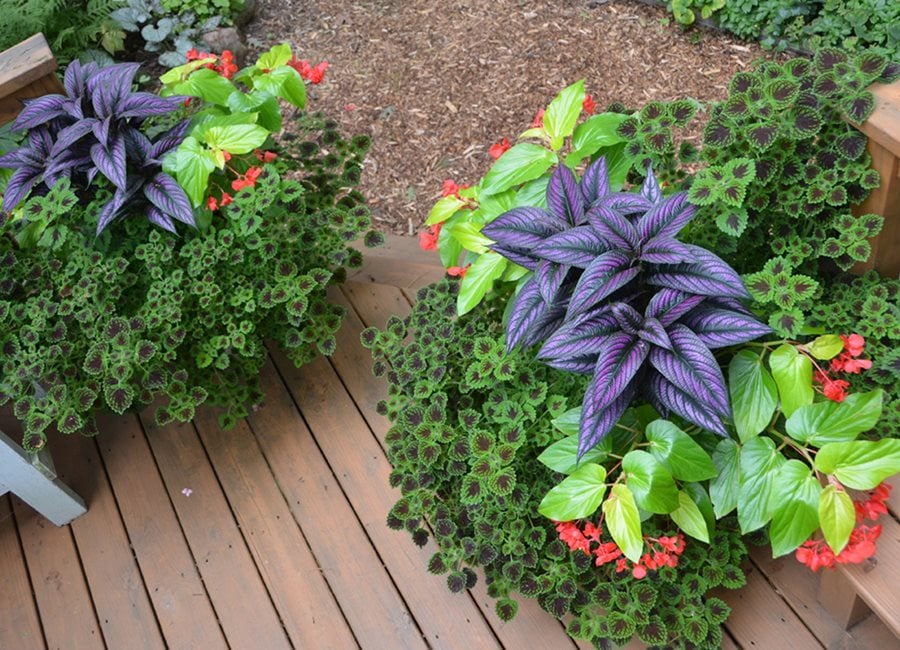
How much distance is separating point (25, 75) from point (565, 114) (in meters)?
1.40

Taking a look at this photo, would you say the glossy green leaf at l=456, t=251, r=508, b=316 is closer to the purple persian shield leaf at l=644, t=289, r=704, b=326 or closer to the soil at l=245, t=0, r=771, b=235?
the purple persian shield leaf at l=644, t=289, r=704, b=326

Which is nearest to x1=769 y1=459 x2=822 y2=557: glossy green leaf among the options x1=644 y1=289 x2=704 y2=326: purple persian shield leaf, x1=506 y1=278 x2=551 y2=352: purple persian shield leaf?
x1=644 y1=289 x2=704 y2=326: purple persian shield leaf

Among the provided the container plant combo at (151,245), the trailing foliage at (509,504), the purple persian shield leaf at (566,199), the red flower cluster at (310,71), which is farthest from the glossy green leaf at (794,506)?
the red flower cluster at (310,71)

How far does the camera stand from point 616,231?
156 centimetres

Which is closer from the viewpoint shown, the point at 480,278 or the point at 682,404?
the point at 682,404

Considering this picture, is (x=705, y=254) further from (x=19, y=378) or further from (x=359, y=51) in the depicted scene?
(x=359, y=51)

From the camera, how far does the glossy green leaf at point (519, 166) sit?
1769mm

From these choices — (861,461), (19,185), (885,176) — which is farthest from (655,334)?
(19,185)

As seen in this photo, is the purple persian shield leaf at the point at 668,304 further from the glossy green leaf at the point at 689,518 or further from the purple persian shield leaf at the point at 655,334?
the glossy green leaf at the point at 689,518

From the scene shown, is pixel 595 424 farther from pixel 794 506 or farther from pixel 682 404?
pixel 794 506

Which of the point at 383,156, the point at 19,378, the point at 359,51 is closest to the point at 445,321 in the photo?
the point at 19,378

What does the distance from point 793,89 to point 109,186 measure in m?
1.60

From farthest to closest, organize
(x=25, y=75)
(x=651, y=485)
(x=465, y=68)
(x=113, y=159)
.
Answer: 1. (x=465, y=68)
2. (x=25, y=75)
3. (x=113, y=159)
4. (x=651, y=485)

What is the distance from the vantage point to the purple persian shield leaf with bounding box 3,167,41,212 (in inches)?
75.4
